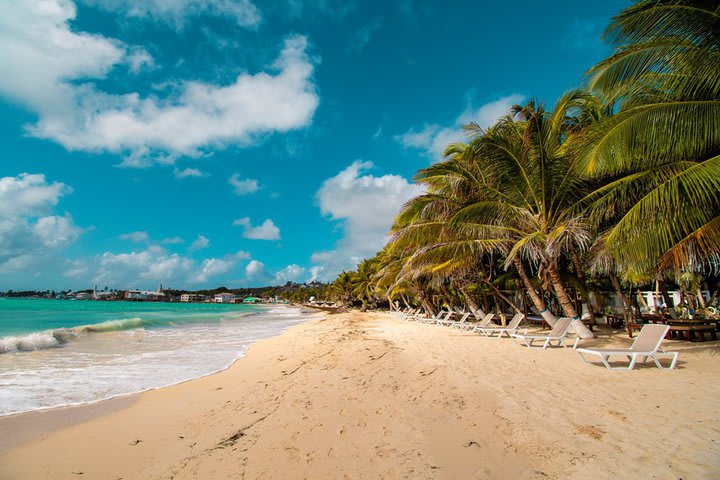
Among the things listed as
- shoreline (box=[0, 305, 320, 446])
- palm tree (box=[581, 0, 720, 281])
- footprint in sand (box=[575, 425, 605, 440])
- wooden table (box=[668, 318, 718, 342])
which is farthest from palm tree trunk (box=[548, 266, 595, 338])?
shoreline (box=[0, 305, 320, 446])

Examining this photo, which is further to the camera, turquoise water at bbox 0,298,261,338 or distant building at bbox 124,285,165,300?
distant building at bbox 124,285,165,300

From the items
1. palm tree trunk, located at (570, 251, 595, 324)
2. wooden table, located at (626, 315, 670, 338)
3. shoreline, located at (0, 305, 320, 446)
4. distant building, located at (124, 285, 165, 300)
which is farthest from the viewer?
distant building, located at (124, 285, 165, 300)

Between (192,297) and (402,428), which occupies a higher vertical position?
(402,428)

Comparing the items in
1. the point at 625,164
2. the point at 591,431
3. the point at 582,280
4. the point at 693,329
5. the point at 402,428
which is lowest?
the point at 402,428

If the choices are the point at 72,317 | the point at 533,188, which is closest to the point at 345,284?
the point at 72,317

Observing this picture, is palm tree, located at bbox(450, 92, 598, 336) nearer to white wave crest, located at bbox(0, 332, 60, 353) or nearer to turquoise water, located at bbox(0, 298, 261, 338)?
white wave crest, located at bbox(0, 332, 60, 353)

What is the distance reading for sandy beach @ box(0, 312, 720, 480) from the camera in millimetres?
2996

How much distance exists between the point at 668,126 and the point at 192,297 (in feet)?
631

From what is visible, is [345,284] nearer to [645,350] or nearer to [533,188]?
[533,188]

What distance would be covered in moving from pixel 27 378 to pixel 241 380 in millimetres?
4856

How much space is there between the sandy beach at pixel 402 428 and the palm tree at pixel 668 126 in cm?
220

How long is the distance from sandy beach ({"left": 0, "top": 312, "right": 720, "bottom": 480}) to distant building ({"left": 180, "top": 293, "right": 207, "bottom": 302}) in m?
187

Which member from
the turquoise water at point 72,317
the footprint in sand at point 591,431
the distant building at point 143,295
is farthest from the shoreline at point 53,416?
the distant building at point 143,295

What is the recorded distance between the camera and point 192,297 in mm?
172375
